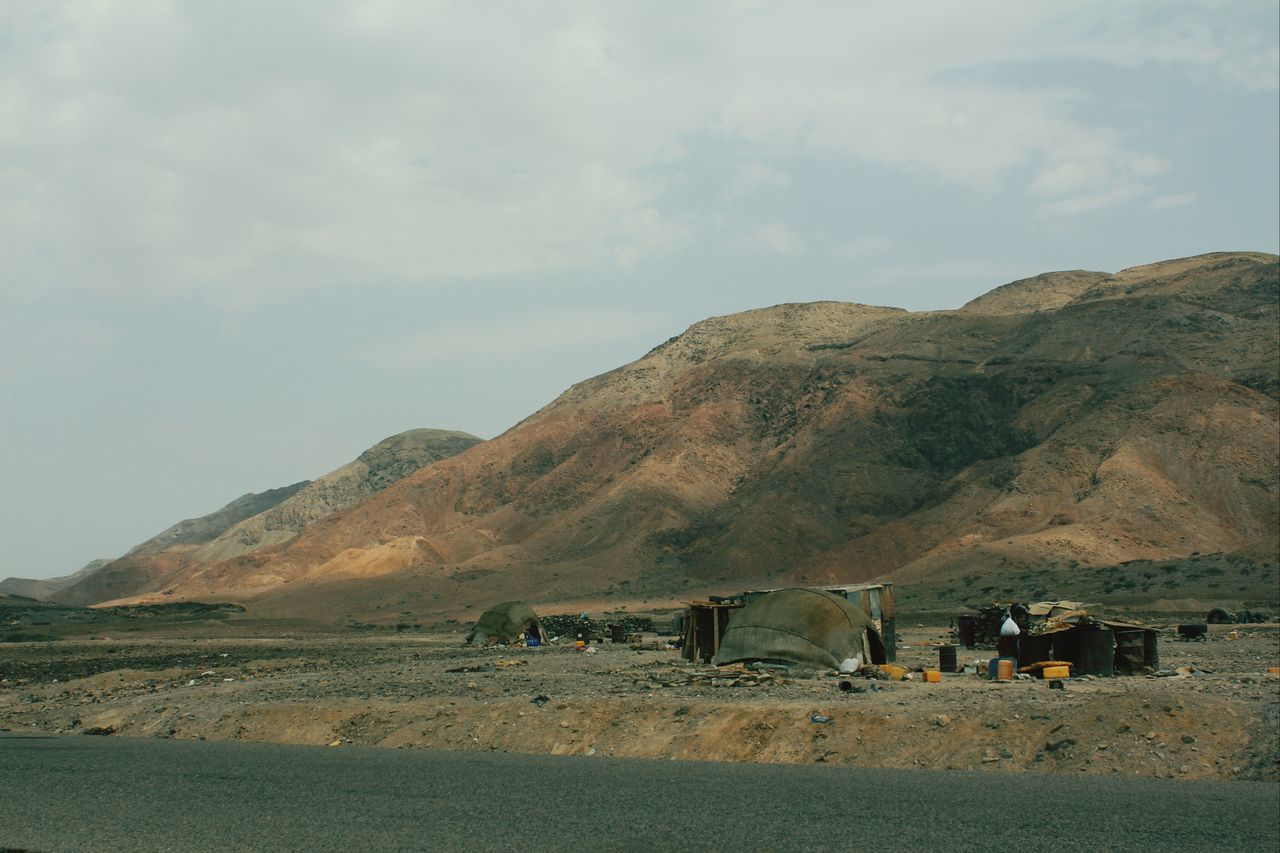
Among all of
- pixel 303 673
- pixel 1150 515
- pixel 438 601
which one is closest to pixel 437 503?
pixel 438 601

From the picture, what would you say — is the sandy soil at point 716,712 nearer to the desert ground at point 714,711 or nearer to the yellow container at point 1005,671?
the desert ground at point 714,711

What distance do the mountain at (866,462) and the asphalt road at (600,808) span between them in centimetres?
5903

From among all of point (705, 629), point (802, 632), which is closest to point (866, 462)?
point (705, 629)

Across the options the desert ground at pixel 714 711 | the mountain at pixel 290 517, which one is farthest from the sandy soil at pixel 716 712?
the mountain at pixel 290 517

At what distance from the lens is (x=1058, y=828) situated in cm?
1236

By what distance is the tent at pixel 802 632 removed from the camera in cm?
2623

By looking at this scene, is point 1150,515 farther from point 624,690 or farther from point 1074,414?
point 624,690

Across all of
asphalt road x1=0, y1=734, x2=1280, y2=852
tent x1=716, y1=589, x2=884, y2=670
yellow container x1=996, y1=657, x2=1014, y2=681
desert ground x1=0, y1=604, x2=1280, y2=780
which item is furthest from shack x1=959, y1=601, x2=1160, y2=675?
asphalt road x1=0, y1=734, x2=1280, y2=852

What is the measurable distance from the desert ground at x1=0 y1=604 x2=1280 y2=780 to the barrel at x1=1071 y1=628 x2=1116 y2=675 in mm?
918

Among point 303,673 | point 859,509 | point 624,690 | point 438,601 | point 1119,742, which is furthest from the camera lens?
point 859,509

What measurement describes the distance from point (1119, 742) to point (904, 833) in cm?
549

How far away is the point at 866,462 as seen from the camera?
101 meters

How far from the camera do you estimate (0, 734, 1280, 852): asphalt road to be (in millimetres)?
12219

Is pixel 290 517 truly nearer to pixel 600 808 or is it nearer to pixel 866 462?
pixel 866 462
